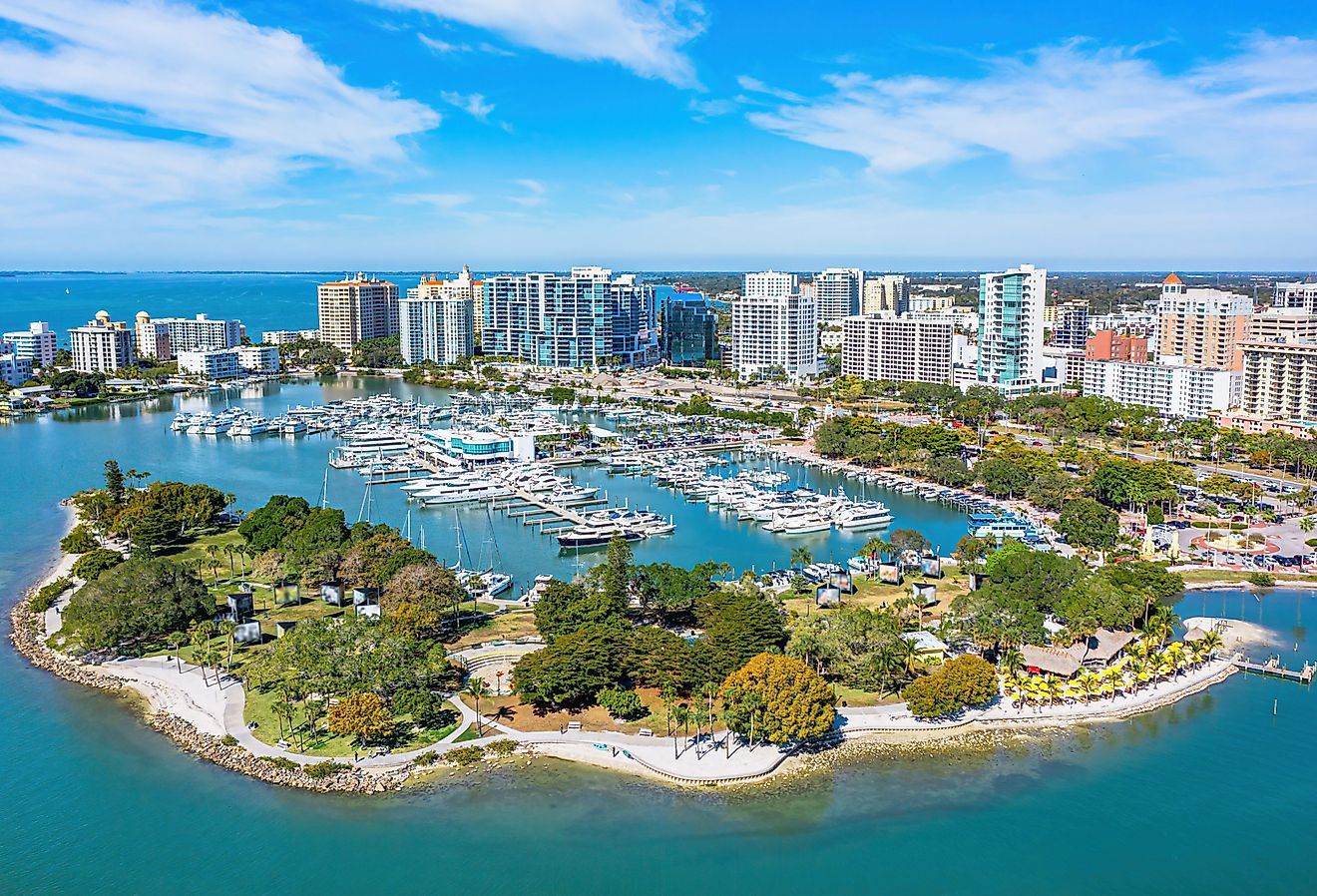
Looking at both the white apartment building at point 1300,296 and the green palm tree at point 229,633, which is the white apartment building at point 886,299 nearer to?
the white apartment building at point 1300,296

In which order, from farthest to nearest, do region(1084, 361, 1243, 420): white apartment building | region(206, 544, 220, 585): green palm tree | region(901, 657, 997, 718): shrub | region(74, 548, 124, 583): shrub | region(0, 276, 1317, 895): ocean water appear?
region(1084, 361, 1243, 420): white apartment building < region(206, 544, 220, 585): green palm tree < region(74, 548, 124, 583): shrub < region(901, 657, 997, 718): shrub < region(0, 276, 1317, 895): ocean water

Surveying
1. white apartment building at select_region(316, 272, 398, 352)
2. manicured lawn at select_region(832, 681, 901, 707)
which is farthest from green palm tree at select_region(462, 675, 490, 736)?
white apartment building at select_region(316, 272, 398, 352)

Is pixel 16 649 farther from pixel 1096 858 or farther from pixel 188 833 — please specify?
pixel 1096 858

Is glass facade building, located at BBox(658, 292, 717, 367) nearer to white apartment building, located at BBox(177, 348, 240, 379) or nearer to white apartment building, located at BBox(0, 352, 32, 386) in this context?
white apartment building, located at BBox(177, 348, 240, 379)

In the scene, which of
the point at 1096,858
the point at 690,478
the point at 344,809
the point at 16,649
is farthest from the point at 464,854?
the point at 690,478

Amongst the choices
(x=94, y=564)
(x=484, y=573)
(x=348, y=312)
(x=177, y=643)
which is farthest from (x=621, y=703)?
(x=348, y=312)

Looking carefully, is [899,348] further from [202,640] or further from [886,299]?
[202,640]
